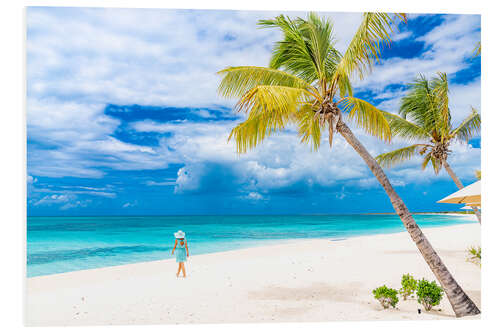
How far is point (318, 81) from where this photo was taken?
4625 mm

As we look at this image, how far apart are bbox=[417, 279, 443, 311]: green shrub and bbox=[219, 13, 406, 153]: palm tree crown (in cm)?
199

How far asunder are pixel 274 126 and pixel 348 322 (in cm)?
261

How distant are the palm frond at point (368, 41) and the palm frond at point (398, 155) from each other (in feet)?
14.0

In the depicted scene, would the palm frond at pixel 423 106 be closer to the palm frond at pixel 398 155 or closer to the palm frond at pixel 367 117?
the palm frond at pixel 398 155

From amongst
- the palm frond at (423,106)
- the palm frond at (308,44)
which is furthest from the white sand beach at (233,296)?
the palm frond at (308,44)

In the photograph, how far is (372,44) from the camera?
4.17 m

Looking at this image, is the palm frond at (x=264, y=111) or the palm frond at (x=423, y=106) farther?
the palm frond at (x=423, y=106)

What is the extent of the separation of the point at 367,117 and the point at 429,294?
2441 millimetres

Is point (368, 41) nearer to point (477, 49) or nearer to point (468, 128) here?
point (477, 49)

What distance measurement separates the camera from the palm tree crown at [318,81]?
4168 mm

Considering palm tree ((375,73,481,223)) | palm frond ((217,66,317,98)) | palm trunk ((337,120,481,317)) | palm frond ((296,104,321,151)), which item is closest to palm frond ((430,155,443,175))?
palm tree ((375,73,481,223))

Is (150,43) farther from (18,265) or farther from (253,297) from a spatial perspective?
(253,297)

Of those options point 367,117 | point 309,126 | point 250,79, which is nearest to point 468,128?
point 367,117
